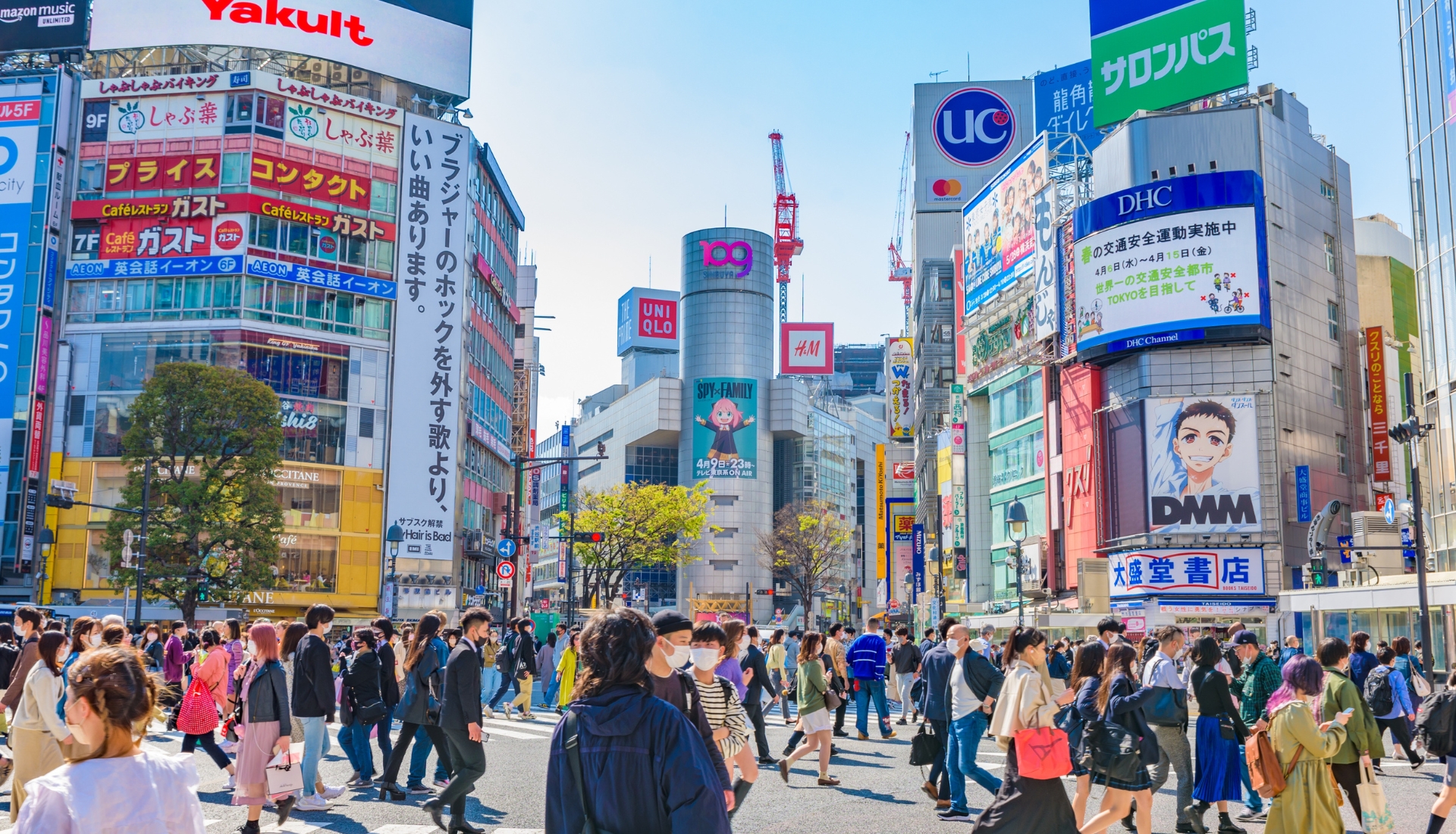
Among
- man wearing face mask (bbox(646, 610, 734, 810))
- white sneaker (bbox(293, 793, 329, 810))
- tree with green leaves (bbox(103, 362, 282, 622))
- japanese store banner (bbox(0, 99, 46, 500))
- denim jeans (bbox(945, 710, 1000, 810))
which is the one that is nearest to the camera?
man wearing face mask (bbox(646, 610, 734, 810))

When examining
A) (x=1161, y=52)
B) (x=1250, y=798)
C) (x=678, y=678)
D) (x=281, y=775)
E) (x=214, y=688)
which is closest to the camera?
(x=678, y=678)

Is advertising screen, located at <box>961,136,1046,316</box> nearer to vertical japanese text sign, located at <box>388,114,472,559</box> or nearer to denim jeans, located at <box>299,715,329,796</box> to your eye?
vertical japanese text sign, located at <box>388,114,472,559</box>

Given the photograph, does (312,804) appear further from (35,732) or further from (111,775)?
(111,775)

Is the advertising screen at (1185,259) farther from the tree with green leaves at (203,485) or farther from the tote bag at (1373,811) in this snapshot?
the tote bag at (1373,811)

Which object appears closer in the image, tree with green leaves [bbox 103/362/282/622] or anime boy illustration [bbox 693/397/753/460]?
tree with green leaves [bbox 103/362/282/622]

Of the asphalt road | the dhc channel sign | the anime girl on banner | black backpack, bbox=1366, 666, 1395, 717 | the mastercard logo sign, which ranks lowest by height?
the asphalt road

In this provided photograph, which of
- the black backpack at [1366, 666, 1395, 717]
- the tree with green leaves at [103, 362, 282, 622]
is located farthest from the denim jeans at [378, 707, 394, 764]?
the tree with green leaves at [103, 362, 282, 622]

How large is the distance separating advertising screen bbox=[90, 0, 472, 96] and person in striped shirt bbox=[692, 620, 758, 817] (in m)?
52.5

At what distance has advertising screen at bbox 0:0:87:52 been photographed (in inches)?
2172

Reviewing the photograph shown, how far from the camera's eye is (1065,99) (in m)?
84.8

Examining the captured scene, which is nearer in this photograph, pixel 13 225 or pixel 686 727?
pixel 686 727

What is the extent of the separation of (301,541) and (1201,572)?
34.3 m

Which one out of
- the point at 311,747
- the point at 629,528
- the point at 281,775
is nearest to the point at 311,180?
the point at 629,528

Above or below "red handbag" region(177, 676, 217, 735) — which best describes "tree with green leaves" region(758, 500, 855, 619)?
above
